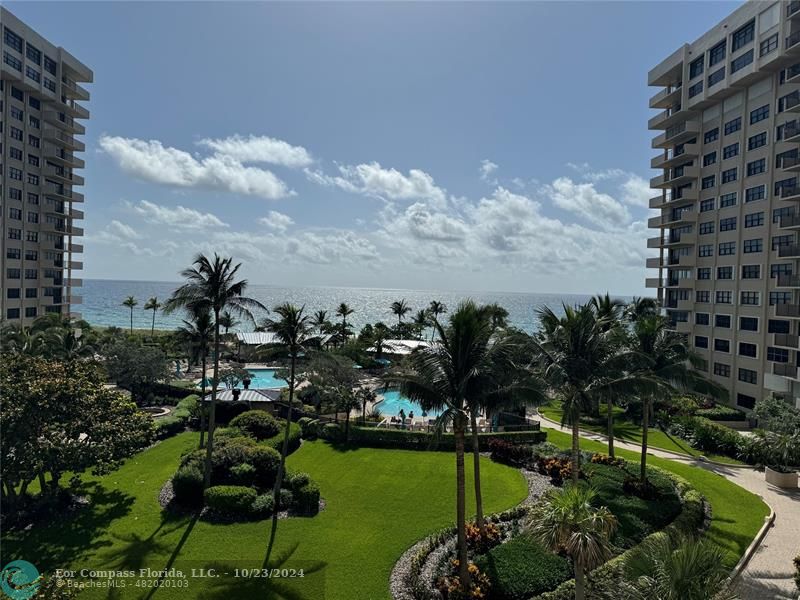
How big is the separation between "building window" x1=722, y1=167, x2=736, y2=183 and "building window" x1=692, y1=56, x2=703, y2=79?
1204 centimetres

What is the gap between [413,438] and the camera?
3119 centimetres

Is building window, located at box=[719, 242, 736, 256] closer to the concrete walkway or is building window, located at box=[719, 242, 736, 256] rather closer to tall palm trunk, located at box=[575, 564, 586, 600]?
the concrete walkway

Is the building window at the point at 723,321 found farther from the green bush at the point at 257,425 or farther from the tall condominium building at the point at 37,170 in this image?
the tall condominium building at the point at 37,170

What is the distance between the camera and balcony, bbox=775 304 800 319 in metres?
39.1

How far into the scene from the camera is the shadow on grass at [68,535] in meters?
16.6

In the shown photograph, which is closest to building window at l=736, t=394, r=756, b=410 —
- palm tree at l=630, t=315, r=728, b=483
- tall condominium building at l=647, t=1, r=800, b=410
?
tall condominium building at l=647, t=1, r=800, b=410

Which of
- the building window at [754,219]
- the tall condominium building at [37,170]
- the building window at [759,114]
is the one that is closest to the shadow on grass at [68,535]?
the tall condominium building at [37,170]

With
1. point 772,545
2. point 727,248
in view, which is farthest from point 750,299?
point 772,545

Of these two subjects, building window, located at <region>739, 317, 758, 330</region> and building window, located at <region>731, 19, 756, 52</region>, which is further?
building window, located at <region>739, 317, 758, 330</region>

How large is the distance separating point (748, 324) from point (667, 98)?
2895 centimetres

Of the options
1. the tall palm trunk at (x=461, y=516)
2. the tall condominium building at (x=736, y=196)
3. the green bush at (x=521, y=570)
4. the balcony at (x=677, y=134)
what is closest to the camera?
the tall palm trunk at (x=461, y=516)

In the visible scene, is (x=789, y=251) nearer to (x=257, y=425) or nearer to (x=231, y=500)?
(x=257, y=425)

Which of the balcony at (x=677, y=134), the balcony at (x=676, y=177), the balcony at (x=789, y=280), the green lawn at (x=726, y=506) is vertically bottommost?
the green lawn at (x=726, y=506)

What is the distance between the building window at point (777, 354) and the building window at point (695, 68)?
103 feet
